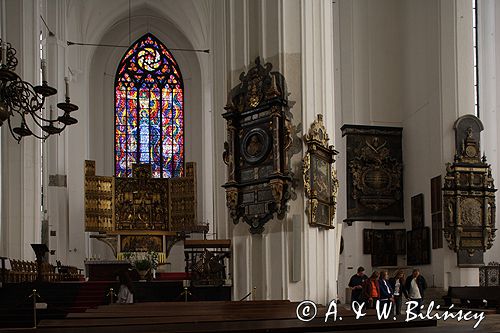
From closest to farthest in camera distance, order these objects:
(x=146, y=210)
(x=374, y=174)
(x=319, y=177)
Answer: (x=319, y=177), (x=374, y=174), (x=146, y=210)

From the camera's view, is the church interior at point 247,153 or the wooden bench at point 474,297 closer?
the church interior at point 247,153

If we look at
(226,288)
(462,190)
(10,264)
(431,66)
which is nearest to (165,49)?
(431,66)

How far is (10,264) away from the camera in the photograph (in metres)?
16.5

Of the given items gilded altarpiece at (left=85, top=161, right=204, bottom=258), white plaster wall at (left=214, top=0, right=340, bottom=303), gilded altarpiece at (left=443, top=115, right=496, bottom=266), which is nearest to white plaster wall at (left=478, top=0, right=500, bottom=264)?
gilded altarpiece at (left=443, top=115, right=496, bottom=266)

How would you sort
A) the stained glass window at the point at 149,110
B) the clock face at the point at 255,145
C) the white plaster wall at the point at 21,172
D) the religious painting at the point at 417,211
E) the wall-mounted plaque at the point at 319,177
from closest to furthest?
the wall-mounted plaque at the point at 319,177
the clock face at the point at 255,145
the white plaster wall at the point at 21,172
the religious painting at the point at 417,211
the stained glass window at the point at 149,110

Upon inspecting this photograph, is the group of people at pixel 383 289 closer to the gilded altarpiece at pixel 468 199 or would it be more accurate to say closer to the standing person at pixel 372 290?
the standing person at pixel 372 290

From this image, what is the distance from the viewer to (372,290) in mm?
15125

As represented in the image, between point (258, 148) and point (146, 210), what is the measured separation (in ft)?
50.4

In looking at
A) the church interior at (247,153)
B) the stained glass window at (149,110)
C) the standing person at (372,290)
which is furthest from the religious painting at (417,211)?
the stained glass window at (149,110)

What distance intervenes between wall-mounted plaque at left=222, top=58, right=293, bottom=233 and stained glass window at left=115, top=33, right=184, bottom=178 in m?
20.5

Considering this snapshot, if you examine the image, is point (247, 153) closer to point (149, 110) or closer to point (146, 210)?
point (146, 210)

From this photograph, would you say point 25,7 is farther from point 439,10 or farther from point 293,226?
point 439,10

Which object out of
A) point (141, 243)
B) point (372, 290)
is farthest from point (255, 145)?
point (141, 243)

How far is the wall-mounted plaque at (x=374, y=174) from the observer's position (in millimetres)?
24016
